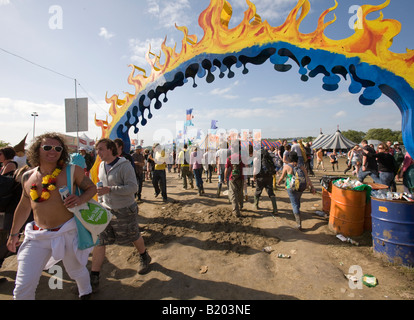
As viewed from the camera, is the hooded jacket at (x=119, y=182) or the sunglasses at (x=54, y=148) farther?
the hooded jacket at (x=119, y=182)

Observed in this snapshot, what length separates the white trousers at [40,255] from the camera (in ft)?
6.41

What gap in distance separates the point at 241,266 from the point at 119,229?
201 centimetres

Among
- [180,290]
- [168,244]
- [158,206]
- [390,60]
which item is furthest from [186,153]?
[390,60]

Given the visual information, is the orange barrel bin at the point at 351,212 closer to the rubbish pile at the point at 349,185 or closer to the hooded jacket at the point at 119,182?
the rubbish pile at the point at 349,185

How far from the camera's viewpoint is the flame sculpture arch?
122 inches

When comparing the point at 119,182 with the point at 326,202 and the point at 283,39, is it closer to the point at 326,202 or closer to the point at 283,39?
the point at 283,39

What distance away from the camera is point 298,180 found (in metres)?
4.44

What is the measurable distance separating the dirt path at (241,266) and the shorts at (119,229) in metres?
0.66

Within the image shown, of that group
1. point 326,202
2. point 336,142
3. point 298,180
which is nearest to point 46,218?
point 298,180

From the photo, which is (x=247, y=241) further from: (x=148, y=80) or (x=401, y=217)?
(x=148, y=80)

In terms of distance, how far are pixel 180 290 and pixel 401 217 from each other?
11.5 feet

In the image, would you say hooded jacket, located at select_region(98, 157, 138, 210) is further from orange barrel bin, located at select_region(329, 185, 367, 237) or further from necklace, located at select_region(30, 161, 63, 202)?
orange barrel bin, located at select_region(329, 185, 367, 237)

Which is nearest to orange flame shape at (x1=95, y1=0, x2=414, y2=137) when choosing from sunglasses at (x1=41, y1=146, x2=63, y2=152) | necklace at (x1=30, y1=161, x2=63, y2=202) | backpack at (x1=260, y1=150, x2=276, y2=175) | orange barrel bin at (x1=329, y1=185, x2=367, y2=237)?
orange barrel bin at (x1=329, y1=185, x2=367, y2=237)

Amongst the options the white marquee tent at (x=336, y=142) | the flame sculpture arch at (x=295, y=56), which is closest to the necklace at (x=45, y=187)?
the flame sculpture arch at (x=295, y=56)
